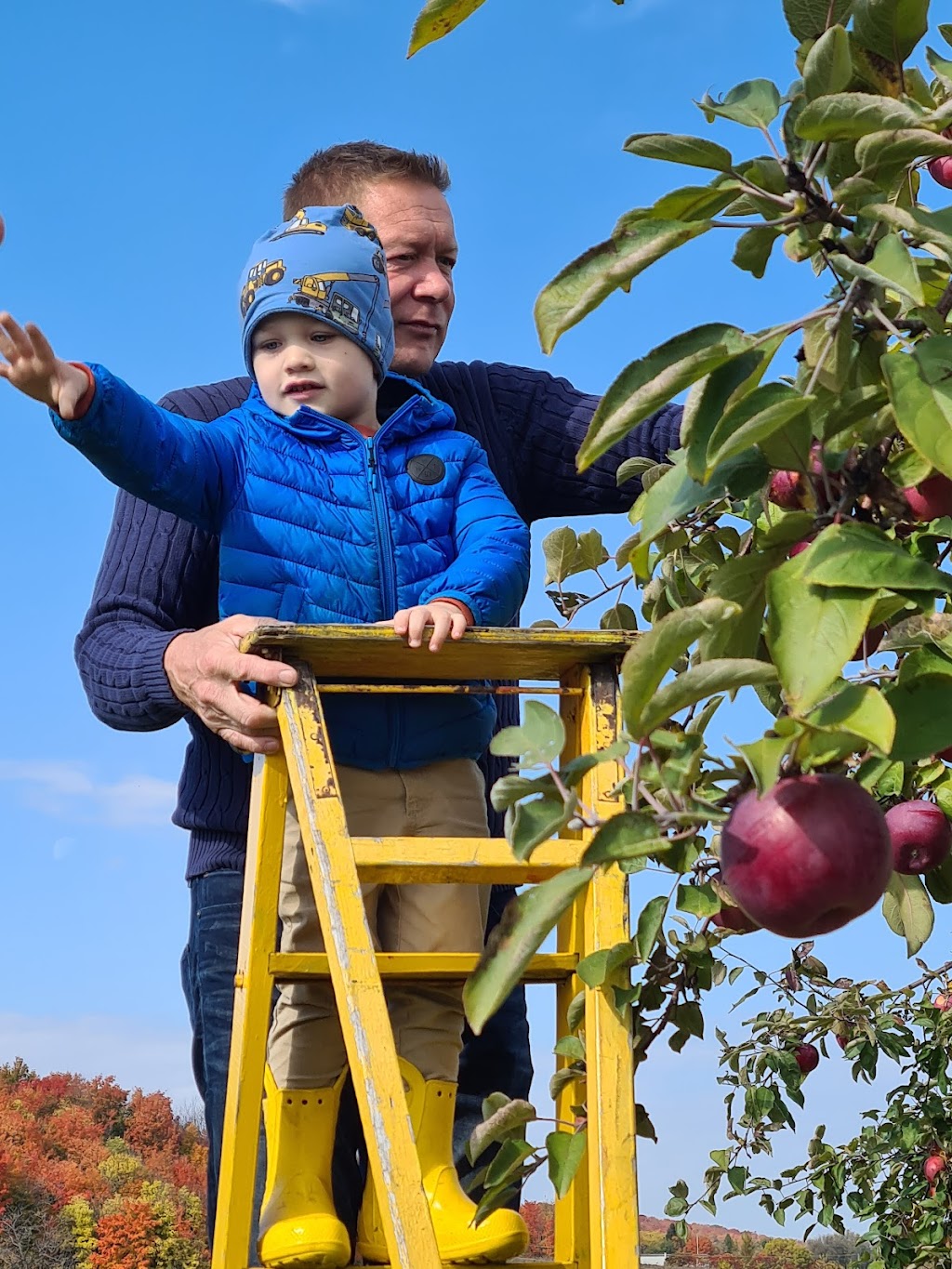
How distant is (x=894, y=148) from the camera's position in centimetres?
83

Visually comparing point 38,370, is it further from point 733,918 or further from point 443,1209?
point 443,1209

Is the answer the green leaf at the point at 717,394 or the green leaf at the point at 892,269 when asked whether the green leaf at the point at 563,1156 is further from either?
the green leaf at the point at 892,269

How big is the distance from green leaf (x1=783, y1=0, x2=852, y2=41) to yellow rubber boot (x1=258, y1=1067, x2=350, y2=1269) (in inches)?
51.6

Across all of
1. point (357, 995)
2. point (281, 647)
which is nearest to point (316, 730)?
point (281, 647)

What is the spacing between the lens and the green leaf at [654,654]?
815 millimetres

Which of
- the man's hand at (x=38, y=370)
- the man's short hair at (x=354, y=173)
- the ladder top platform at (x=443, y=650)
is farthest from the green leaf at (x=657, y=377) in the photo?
the man's short hair at (x=354, y=173)

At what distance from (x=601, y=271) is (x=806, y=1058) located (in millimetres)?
1905

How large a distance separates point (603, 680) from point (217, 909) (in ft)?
3.33

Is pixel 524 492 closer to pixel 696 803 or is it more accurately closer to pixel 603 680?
pixel 603 680

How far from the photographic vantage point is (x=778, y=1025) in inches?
97.0

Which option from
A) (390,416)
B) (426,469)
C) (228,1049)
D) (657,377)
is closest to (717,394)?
(657,377)

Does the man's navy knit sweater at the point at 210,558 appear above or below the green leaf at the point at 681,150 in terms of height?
above

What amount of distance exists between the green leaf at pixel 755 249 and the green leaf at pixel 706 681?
0.28 meters

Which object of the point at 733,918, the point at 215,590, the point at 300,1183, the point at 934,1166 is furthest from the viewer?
the point at 934,1166
